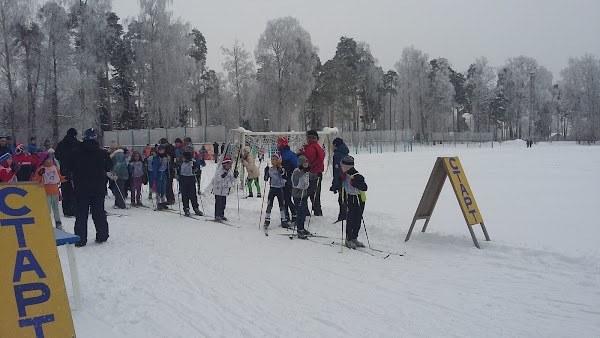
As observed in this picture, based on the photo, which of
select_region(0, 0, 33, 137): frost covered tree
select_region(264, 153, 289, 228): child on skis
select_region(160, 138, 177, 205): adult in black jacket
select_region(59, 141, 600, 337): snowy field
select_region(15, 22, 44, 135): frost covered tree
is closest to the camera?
select_region(59, 141, 600, 337): snowy field

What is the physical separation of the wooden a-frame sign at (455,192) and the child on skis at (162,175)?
7581mm

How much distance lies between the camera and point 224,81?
2211 inches

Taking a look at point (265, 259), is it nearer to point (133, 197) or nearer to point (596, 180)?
point (133, 197)

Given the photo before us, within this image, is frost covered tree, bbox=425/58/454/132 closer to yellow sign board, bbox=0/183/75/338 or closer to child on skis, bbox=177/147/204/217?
child on skis, bbox=177/147/204/217

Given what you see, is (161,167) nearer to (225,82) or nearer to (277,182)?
(277,182)

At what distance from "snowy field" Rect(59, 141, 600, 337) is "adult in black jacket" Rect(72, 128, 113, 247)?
0.35 m

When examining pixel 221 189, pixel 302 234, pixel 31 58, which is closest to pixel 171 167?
pixel 221 189

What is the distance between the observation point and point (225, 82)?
5588cm

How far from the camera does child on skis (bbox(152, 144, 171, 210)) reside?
12.4 meters

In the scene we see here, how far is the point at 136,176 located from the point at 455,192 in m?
9.61

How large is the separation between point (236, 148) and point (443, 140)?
55044 mm

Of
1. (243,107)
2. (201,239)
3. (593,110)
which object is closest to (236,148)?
(201,239)

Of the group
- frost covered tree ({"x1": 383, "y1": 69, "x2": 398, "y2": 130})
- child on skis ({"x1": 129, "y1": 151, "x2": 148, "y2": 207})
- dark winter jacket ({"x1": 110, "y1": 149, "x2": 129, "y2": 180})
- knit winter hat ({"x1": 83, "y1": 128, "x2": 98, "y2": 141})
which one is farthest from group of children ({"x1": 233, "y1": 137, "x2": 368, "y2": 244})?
frost covered tree ({"x1": 383, "y1": 69, "x2": 398, "y2": 130})

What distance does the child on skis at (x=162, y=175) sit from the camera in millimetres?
12359
